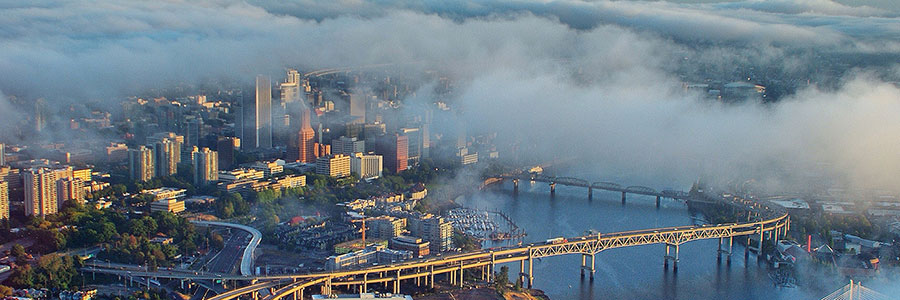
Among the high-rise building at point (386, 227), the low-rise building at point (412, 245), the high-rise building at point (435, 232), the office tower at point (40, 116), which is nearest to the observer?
the low-rise building at point (412, 245)

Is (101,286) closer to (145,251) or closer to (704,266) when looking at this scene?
(145,251)

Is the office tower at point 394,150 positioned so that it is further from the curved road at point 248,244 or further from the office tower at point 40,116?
the office tower at point 40,116

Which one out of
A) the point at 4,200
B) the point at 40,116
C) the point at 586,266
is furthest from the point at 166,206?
the point at 586,266

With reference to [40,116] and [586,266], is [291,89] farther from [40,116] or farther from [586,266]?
[586,266]

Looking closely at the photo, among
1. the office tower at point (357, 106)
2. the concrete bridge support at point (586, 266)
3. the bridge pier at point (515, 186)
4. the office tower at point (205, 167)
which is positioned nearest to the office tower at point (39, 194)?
the office tower at point (205, 167)

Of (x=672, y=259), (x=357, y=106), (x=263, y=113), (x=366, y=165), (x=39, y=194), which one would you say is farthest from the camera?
(x=357, y=106)

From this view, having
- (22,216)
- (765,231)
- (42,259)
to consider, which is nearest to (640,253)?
(765,231)
